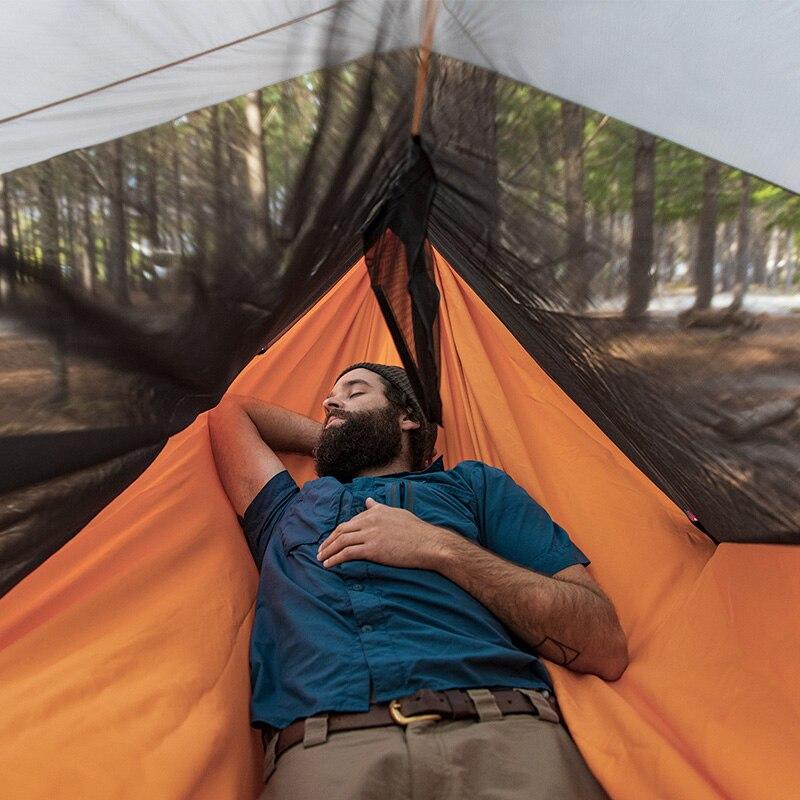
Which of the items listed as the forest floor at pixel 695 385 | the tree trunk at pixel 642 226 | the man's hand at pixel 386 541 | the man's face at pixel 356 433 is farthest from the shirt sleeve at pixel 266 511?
the tree trunk at pixel 642 226

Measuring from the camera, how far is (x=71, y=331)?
39.0 inches

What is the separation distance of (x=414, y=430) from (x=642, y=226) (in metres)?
0.85

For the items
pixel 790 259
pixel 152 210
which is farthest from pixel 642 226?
pixel 152 210

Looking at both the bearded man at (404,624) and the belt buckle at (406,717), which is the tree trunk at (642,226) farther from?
the belt buckle at (406,717)

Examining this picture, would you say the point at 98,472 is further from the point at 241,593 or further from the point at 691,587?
the point at 691,587

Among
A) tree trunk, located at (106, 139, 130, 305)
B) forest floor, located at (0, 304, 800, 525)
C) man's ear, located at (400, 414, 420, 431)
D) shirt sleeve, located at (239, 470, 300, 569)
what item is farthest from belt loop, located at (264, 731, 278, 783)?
man's ear, located at (400, 414, 420, 431)

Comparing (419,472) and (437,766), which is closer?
(437,766)

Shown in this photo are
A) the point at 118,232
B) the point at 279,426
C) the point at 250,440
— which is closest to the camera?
the point at 118,232

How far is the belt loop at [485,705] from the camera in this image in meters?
1.09

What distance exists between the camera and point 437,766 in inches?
40.0

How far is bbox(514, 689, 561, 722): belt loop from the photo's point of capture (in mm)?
1126

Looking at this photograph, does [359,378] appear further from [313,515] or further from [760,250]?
[760,250]

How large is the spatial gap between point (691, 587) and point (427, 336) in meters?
0.87

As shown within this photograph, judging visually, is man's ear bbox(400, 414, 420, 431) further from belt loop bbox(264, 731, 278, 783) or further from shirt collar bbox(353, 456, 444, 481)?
belt loop bbox(264, 731, 278, 783)
